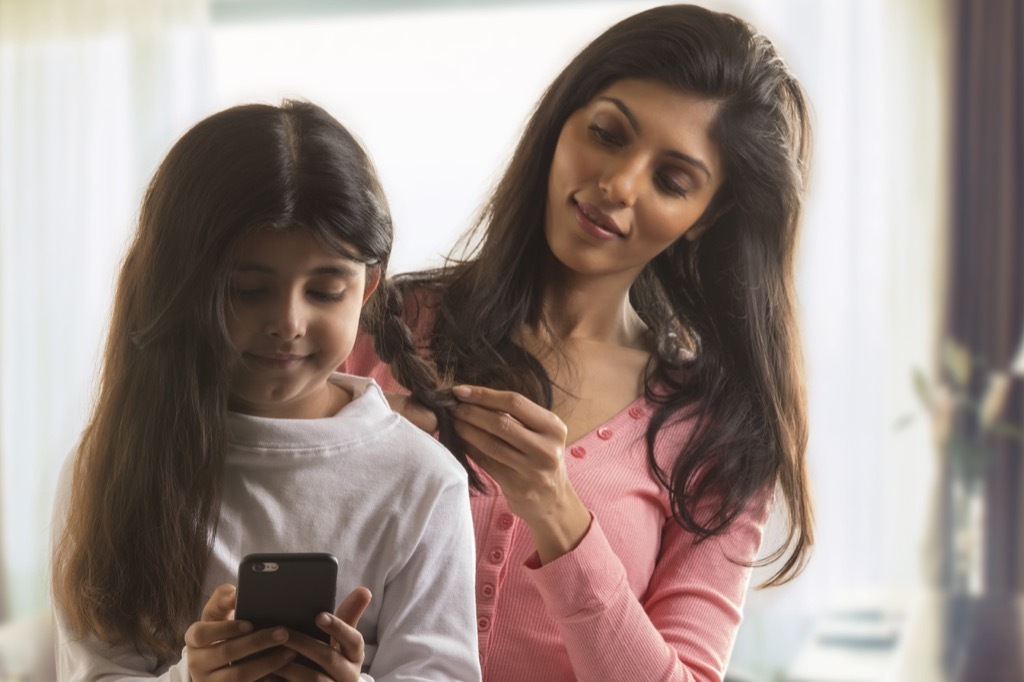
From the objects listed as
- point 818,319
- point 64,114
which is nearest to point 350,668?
point 818,319

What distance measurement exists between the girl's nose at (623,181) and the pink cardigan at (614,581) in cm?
32

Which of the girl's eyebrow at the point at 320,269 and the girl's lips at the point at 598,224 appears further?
the girl's lips at the point at 598,224

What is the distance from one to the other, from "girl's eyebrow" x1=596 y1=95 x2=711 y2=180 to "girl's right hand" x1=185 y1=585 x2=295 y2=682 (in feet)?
2.47

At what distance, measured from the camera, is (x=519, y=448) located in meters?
1.32

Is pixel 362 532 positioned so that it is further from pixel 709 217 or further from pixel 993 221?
pixel 993 221

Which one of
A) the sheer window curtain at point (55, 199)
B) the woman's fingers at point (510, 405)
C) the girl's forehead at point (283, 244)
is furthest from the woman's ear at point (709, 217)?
the sheer window curtain at point (55, 199)

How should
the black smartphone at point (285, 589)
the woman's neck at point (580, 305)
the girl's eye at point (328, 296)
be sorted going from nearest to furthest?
the black smartphone at point (285, 589), the girl's eye at point (328, 296), the woman's neck at point (580, 305)

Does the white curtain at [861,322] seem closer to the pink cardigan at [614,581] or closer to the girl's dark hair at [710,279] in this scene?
the girl's dark hair at [710,279]

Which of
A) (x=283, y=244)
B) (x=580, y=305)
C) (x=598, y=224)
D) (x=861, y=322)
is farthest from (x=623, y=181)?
(x=861, y=322)

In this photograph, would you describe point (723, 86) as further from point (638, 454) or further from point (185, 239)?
point (185, 239)

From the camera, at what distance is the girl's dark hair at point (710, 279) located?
60.2 inches

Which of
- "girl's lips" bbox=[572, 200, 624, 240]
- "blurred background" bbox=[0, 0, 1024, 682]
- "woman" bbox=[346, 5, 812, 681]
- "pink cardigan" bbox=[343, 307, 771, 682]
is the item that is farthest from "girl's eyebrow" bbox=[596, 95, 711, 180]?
"blurred background" bbox=[0, 0, 1024, 682]

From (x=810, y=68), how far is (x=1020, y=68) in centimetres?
65

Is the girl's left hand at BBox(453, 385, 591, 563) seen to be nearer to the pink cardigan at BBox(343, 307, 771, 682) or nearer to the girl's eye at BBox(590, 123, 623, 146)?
the pink cardigan at BBox(343, 307, 771, 682)
